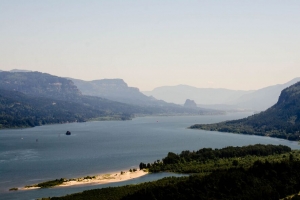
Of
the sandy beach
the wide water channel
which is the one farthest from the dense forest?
the sandy beach

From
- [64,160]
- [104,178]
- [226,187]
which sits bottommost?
[104,178]

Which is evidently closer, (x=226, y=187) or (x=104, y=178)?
(x=226, y=187)

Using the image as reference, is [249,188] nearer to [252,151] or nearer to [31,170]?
[252,151]

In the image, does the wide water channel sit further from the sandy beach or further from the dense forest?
the dense forest

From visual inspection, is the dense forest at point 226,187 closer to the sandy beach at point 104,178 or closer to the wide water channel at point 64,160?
the wide water channel at point 64,160

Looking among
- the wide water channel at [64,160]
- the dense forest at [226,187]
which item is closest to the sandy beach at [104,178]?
the wide water channel at [64,160]

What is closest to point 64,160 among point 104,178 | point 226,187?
point 104,178

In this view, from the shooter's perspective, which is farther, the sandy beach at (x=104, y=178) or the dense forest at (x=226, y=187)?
the sandy beach at (x=104, y=178)

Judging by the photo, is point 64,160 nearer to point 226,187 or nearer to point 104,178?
point 104,178

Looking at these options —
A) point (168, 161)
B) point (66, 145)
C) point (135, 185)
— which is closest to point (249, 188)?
point (135, 185)

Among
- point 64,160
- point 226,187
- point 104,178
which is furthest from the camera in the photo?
point 64,160

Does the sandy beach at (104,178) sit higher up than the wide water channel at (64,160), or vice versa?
the wide water channel at (64,160)

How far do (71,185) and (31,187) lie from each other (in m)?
8.71

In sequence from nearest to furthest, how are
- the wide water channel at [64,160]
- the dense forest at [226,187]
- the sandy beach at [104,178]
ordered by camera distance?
the dense forest at [226,187] → the sandy beach at [104,178] → the wide water channel at [64,160]
